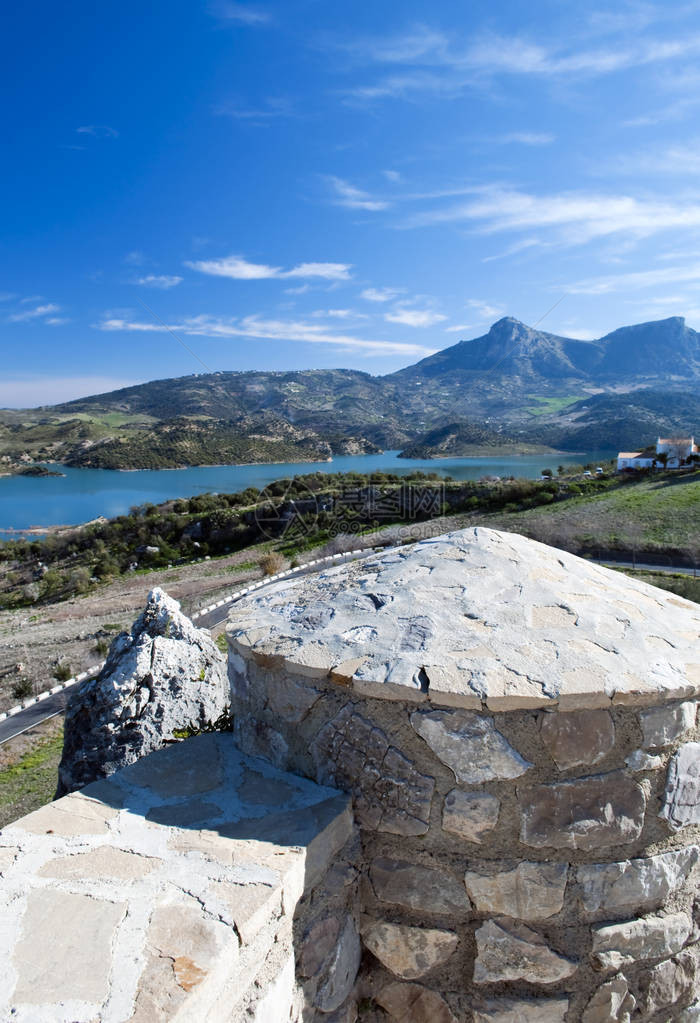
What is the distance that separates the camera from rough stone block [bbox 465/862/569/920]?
1776 mm

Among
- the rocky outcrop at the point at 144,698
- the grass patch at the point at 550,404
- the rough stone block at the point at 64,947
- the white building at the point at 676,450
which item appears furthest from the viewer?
the grass patch at the point at 550,404

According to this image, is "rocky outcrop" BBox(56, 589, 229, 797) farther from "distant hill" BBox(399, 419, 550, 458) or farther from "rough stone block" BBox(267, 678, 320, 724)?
"distant hill" BBox(399, 419, 550, 458)

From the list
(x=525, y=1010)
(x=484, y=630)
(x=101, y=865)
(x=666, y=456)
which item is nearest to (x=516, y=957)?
(x=525, y=1010)

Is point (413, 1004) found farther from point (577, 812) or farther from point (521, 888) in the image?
point (577, 812)

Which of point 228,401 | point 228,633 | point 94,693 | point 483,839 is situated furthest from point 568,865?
point 228,401

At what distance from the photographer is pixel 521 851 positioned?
1791 millimetres

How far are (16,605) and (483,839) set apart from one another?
26.7 metres

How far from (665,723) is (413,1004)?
4.36 ft

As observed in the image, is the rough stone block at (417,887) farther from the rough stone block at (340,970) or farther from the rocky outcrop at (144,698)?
the rocky outcrop at (144,698)

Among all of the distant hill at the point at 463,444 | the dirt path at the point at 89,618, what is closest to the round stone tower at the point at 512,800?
the dirt path at the point at 89,618

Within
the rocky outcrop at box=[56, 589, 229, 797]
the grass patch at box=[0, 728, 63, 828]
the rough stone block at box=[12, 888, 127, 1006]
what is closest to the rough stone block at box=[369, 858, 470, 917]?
the rough stone block at box=[12, 888, 127, 1006]

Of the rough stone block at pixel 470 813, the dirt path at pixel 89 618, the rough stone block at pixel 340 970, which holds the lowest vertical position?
the dirt path at pixel 89 618

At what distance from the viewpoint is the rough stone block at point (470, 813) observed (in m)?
1.78

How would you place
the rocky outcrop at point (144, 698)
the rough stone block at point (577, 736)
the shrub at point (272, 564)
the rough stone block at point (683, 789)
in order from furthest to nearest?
the shrub at point (272, 564), the rocky outcrop at point (144, 698), the rough stone block at point (683, 789), the rough stone block at point (577, 736)
